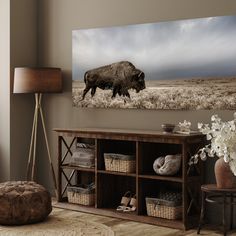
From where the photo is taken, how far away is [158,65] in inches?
212

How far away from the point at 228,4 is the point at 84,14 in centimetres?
181

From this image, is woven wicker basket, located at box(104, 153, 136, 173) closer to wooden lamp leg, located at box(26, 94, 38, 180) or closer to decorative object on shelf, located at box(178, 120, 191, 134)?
decorative object on shelf, located at box(178, 120, 191, 134)

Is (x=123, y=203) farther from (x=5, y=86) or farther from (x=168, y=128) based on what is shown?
(x=5, y=86)

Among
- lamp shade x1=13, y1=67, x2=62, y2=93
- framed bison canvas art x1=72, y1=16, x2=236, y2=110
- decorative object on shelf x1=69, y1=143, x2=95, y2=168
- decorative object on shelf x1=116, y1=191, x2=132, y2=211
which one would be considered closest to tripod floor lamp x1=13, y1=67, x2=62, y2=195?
lamp shade x1=13, y1=67, x2=62, y2=93

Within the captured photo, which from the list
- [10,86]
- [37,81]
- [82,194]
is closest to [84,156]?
[82,194]

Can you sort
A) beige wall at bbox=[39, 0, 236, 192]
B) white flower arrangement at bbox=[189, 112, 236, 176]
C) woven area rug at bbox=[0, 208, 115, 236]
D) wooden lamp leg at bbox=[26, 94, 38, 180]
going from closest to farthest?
white flower arrangement at bbox=[189, 112, 236, 176]
woven area rug at bbox=[0, 208, 115, 236]
beige wall at bbox=[39, 0, 236, 192]
wooden lamp leg at bbox=[26, 94, 38, 180]

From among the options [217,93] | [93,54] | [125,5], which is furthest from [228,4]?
[93,54]

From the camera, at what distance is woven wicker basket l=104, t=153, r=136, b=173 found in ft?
17.3

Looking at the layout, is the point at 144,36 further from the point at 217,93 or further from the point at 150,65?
the point at 217,93

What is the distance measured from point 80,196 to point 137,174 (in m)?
0.84

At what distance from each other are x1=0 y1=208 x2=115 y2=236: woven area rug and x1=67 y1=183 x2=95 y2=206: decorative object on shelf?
42 centimetres

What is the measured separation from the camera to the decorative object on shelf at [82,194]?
5.64 m

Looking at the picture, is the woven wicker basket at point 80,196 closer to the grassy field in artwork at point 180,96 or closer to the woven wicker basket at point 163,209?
the woven wicker basket at point 163,209

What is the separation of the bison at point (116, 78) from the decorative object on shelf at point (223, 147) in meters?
1.09
